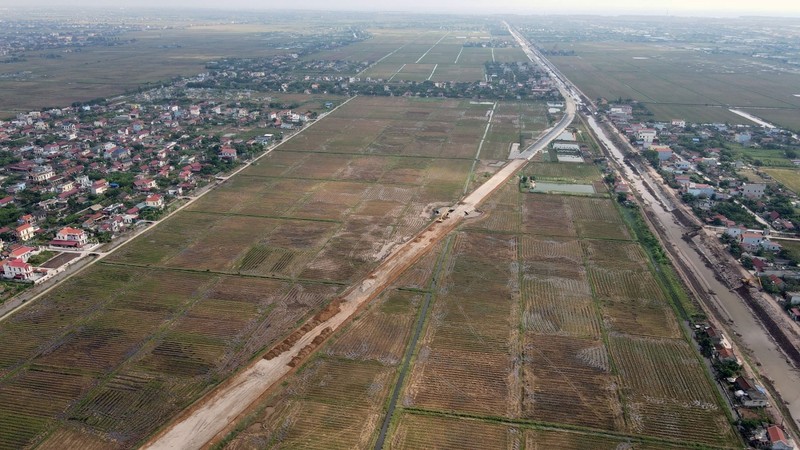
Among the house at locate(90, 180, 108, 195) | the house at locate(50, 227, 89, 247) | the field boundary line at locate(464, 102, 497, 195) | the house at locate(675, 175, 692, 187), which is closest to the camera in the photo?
the house at locate(50, 227, 89, 247)

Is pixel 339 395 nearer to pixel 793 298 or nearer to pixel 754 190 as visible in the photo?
pixel 793 298

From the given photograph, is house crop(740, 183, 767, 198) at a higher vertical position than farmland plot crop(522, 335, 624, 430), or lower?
higher

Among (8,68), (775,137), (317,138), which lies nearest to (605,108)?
(775,137)

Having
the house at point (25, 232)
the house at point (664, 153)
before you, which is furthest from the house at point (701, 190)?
the house at point (25, 232)

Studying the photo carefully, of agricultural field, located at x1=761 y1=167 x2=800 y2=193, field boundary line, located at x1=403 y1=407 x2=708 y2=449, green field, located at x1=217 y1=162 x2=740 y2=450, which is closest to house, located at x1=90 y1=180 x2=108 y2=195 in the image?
green field, located at x1=217 y1=162 x2=740 y2=450

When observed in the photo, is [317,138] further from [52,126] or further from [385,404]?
[385,404]

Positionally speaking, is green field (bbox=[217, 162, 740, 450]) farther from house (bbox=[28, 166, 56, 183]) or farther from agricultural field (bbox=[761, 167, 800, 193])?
house (bbox=[28, 166, 56, 183])

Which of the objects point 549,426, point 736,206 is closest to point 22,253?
point 549,426
